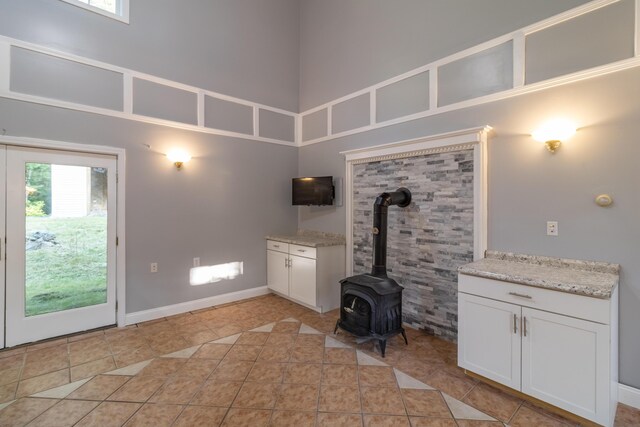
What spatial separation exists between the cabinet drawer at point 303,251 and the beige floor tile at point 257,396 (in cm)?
172

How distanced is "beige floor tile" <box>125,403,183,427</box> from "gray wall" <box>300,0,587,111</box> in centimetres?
396

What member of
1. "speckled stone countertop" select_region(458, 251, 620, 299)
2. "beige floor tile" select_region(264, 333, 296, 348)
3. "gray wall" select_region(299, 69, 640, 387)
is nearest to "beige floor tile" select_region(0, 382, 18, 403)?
"beige floor tile" select_region(264, 333, 296, 348)

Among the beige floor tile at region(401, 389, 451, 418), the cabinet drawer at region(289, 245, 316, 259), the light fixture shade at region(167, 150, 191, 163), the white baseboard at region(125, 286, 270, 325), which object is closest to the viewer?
the beige floor tile at region(401, 389, 451, 418)

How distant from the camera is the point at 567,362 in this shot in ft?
6.26

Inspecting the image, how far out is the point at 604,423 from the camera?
5.90 ft

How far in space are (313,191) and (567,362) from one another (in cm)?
328

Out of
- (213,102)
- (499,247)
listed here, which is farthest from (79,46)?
(499,247)

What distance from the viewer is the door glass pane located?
9.74ft

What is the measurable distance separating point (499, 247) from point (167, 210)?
12.3 ft

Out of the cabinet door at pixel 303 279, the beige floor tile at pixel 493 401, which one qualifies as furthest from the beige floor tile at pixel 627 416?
the cabinet door at pixel 303 279

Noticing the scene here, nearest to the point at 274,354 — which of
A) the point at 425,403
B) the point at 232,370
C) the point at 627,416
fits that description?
the point at 232,370

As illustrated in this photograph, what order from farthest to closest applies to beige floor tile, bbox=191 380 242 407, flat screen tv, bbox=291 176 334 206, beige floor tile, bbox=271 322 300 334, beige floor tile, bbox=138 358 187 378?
flat screen tv, bbox=291 176 334 206
beige floor tile, bbox=271 322 300 334
beige floor tile, bbox=138 358 187 378
beige floor tile, bbox=191 380 242 407

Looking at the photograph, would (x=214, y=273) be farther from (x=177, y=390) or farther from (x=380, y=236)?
(x=380, y=236)

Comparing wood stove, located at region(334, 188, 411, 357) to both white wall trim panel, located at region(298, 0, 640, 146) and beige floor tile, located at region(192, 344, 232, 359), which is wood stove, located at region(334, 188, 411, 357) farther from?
beige floor tile, located at region(192, 344, 232, 359)
